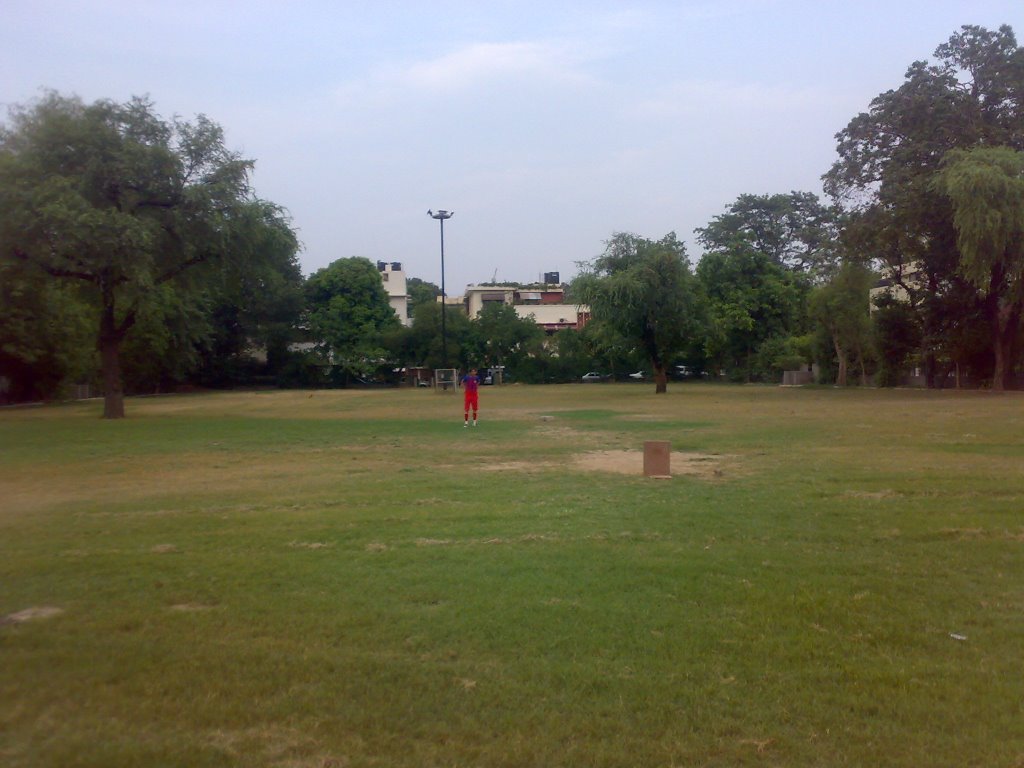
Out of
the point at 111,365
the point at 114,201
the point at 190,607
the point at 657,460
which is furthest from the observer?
the point at 111,365

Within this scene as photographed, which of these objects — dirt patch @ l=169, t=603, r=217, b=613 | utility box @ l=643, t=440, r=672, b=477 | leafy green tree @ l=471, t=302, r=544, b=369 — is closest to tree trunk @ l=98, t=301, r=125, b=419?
utility box @ l=643, t=440, r=672, b=477

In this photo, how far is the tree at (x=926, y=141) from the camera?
4100 cm

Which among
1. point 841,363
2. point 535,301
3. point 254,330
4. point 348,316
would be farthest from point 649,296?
point 535,301

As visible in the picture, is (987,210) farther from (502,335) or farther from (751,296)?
(502,335)

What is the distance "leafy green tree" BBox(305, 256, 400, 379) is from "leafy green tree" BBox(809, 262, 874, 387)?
123ft

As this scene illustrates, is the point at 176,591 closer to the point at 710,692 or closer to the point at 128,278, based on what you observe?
the point at 710,692

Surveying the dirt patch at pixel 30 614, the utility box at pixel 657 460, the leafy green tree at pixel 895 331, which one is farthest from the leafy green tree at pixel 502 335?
the dirt patch at pixel 30 614

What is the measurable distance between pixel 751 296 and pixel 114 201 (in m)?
54.7

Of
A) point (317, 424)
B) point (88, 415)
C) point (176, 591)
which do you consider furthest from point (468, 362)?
point (176, 591)

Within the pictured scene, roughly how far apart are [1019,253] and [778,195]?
48925mm

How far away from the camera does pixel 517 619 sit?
6.79 m

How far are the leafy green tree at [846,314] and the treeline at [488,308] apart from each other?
6.8 inches

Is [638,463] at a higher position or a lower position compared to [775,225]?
lower

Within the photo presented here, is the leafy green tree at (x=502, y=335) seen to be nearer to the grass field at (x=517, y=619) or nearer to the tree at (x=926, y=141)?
the tree at (x=926, y=141)
